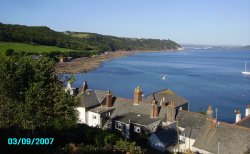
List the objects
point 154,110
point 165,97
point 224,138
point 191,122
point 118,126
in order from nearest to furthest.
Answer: point 224,138, point 191,122, point 154,110, point 118,126, point 165,97

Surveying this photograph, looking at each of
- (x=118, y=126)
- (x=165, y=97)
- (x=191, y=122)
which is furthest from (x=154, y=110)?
(x=165, y=97)

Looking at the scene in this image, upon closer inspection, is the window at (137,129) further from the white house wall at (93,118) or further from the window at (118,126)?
the white house wall at (93,118)

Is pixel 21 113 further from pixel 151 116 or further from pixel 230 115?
pixel 230 115

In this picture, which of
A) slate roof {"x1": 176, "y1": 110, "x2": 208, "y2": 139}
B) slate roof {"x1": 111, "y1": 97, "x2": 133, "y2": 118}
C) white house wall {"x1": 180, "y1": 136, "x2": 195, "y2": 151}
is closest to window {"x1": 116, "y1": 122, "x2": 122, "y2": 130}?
slate roof {"x1": 111, "y1": 97, "x2": 133, "y2": 118}

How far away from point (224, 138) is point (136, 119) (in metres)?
10.6

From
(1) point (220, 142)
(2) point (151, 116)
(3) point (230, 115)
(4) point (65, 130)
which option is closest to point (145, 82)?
(3) point (230, 115)

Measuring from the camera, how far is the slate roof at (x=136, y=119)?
3603 centimetres

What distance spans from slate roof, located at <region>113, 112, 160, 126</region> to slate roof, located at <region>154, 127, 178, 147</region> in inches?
70.9

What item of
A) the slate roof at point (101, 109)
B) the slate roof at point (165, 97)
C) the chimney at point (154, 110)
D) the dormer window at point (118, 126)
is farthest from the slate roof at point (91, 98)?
the chimney at point (154, 110)

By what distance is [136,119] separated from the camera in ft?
121

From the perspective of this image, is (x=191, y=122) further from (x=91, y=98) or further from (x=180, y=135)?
(x=91, y=98)


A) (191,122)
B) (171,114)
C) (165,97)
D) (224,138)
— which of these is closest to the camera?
(224,138)

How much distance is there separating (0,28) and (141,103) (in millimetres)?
152657

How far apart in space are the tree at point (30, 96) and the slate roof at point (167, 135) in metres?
14.3
